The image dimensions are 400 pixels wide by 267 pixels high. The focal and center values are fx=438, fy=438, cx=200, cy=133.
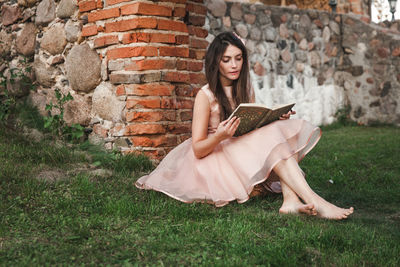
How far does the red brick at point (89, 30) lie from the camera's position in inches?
156

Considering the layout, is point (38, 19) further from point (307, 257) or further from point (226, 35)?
point (307, 257)

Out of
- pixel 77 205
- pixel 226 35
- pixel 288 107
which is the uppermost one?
pixel 226 35

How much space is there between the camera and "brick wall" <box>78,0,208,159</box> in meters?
3.71

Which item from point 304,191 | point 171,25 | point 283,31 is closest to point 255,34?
point 283,31

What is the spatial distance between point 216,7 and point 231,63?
321 centimetres

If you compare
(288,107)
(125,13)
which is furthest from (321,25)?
(288,107)

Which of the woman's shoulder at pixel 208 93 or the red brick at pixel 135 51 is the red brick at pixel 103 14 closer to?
the red brick at pixel 135 51

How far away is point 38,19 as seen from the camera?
4680mm

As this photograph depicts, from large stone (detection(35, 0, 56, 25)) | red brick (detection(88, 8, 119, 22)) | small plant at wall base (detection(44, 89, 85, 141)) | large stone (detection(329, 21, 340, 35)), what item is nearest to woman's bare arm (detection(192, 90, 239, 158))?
red brick (detection(88, 8, 119, 22))

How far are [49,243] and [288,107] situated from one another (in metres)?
1.64

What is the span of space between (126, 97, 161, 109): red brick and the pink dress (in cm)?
78

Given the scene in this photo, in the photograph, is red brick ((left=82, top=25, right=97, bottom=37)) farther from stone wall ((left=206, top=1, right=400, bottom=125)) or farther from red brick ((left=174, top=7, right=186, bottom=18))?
stone wall ((left=206, top=1, right=400, bottom=125))

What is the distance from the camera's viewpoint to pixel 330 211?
257 cm

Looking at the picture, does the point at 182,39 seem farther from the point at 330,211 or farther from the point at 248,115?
the point at 330,211
